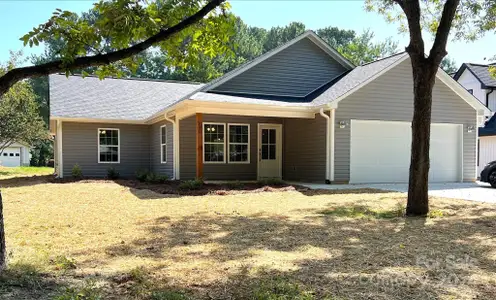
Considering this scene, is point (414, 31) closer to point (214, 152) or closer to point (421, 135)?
point (421, 135)

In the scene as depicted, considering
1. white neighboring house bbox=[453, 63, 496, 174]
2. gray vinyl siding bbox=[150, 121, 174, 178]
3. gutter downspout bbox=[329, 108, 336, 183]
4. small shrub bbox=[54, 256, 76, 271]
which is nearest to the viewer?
small shrub bbox=[54, 256, 76, 271]

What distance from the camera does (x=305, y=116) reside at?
43.2ft

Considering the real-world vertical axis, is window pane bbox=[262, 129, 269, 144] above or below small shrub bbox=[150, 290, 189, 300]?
above

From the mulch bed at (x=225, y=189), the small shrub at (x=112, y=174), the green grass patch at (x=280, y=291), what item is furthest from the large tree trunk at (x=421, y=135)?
the small shrub at (x=112, y=174)

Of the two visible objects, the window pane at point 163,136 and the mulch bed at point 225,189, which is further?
A: the window pane at point 163,136

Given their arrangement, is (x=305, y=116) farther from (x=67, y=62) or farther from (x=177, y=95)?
(x=67, y=62)

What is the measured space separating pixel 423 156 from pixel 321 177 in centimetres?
615

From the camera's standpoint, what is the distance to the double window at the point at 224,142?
48.6 feet

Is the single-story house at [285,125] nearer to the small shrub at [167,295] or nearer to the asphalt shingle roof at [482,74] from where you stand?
the asphalt shingle roof at [482,74]

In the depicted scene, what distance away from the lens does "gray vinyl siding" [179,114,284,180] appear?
14.3 meters

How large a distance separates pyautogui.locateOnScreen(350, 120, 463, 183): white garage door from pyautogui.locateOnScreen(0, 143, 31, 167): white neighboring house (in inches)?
1378

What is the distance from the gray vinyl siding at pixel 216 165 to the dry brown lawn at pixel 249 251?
571 cm

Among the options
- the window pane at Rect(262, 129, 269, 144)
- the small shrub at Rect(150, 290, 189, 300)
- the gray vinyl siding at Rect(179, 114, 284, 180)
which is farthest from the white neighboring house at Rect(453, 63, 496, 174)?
the small shrub at Rect(150, 290, 189, 300)

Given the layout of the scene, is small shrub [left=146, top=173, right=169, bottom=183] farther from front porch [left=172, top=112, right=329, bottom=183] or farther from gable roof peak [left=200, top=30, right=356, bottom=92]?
gable roof peak [left=200, top=30, right=356, bottom=92]
